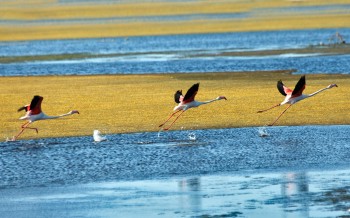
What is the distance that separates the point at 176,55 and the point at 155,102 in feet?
67.7

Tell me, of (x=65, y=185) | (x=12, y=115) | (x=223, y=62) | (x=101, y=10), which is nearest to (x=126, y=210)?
(x=65, y=185)

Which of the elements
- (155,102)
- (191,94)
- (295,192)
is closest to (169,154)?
(191,94)

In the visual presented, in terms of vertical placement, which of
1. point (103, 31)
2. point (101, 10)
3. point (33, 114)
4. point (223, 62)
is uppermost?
point (101, 10)

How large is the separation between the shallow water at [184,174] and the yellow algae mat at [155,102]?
3.62ft

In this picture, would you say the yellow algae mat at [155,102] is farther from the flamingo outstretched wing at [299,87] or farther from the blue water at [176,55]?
the blue water at [176,55]

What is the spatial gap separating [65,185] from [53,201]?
1279mm

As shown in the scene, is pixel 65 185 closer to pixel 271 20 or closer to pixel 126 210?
pixel 126 210

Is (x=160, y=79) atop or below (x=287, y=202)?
atop

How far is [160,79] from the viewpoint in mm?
32344

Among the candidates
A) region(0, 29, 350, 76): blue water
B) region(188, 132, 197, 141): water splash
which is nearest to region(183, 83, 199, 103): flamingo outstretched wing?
region(188, 132, 197, 141): water splash

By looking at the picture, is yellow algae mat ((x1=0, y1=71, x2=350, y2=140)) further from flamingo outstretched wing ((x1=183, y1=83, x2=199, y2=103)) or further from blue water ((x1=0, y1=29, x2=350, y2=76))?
blue water ((x1=0, y1=29, x2=350, y2=76))

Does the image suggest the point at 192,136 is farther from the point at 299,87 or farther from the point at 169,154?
the point at 299,87

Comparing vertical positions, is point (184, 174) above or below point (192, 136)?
below

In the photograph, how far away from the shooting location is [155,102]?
25.0 metres
